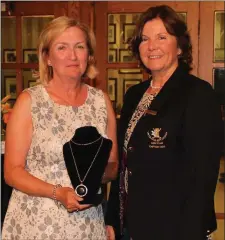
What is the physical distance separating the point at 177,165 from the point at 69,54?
58 centimetres

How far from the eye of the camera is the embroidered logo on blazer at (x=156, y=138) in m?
1.60

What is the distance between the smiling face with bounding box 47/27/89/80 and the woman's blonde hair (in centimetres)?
2

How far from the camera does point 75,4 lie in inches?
132

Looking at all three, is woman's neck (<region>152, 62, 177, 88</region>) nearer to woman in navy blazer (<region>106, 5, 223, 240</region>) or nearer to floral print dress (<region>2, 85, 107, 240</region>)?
woman in navy blazer (<region>106, 5, 223, 240</region>)

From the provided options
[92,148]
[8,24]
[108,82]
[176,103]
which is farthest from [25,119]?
[8,24]

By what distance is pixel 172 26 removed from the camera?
1.72m

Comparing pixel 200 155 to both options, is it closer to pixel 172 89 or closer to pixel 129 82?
pixel 172 89

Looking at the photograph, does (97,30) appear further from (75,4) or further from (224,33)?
(224,33)

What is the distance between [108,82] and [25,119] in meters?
1.82

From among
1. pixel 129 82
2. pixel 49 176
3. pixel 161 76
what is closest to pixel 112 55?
pixel 129 82

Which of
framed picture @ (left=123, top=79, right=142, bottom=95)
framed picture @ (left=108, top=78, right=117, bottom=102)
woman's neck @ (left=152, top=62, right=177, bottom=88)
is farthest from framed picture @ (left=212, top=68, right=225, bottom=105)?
woman's neck @ (left=152, top=62, right=177, bottom=88)

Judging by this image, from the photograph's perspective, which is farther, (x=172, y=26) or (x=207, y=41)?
(x=207, y=41)

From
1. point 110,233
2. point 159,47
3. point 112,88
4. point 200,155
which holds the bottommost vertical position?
point 110,233

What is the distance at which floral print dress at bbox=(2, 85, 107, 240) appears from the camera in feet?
5.45
